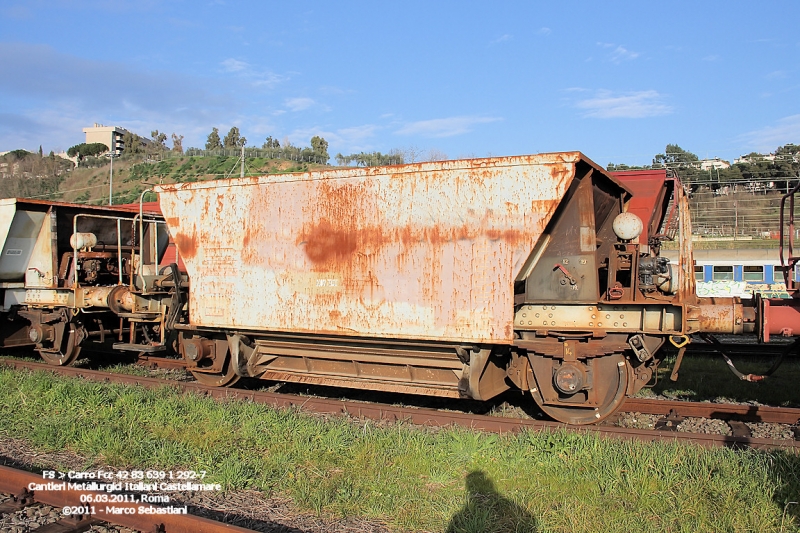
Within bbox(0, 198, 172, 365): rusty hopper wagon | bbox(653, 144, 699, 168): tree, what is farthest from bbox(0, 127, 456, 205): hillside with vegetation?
bbox(0, 198, 172, 365): rusty hopper wagon

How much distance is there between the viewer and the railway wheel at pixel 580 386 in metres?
6.08

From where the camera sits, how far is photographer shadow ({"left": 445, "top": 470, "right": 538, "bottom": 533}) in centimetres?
394

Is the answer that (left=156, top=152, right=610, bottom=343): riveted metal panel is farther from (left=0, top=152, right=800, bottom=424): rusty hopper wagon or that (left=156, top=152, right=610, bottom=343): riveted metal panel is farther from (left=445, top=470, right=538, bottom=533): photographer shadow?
(left=445, top=470, right=538, bottom=533): photographer shadow

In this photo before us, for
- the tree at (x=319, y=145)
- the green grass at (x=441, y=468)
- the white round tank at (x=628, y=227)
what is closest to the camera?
the green grass at (x=441, y=468)

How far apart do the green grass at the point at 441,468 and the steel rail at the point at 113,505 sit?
0.80 m

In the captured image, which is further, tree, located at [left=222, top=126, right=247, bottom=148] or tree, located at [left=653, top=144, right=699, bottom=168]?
tree, located at [left=222, top=126, right=247, bottom=148]

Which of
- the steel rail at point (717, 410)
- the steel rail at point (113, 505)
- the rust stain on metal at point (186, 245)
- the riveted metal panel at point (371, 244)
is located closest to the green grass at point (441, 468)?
the steel rail at point (113, 505)

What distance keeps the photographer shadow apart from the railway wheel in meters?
1.95

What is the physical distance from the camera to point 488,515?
13.4ft

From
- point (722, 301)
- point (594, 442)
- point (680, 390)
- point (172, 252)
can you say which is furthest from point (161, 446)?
point (172, 252)

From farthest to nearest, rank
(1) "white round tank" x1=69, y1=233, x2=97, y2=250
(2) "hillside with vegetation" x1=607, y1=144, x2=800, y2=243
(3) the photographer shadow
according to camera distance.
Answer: (2) "hillside with vegetation" x1=607, y1=144, x2=800, y2=243 → (1) "white round tank" x1=69, y1=233, x2=97, y2=250 → (3) the photographer shadow

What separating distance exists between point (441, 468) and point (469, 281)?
6.57ft

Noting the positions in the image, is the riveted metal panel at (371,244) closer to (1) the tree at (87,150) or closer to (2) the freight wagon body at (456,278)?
(2) the freight wagon body at (456,278)

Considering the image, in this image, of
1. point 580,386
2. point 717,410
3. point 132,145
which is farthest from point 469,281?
point 132,145
